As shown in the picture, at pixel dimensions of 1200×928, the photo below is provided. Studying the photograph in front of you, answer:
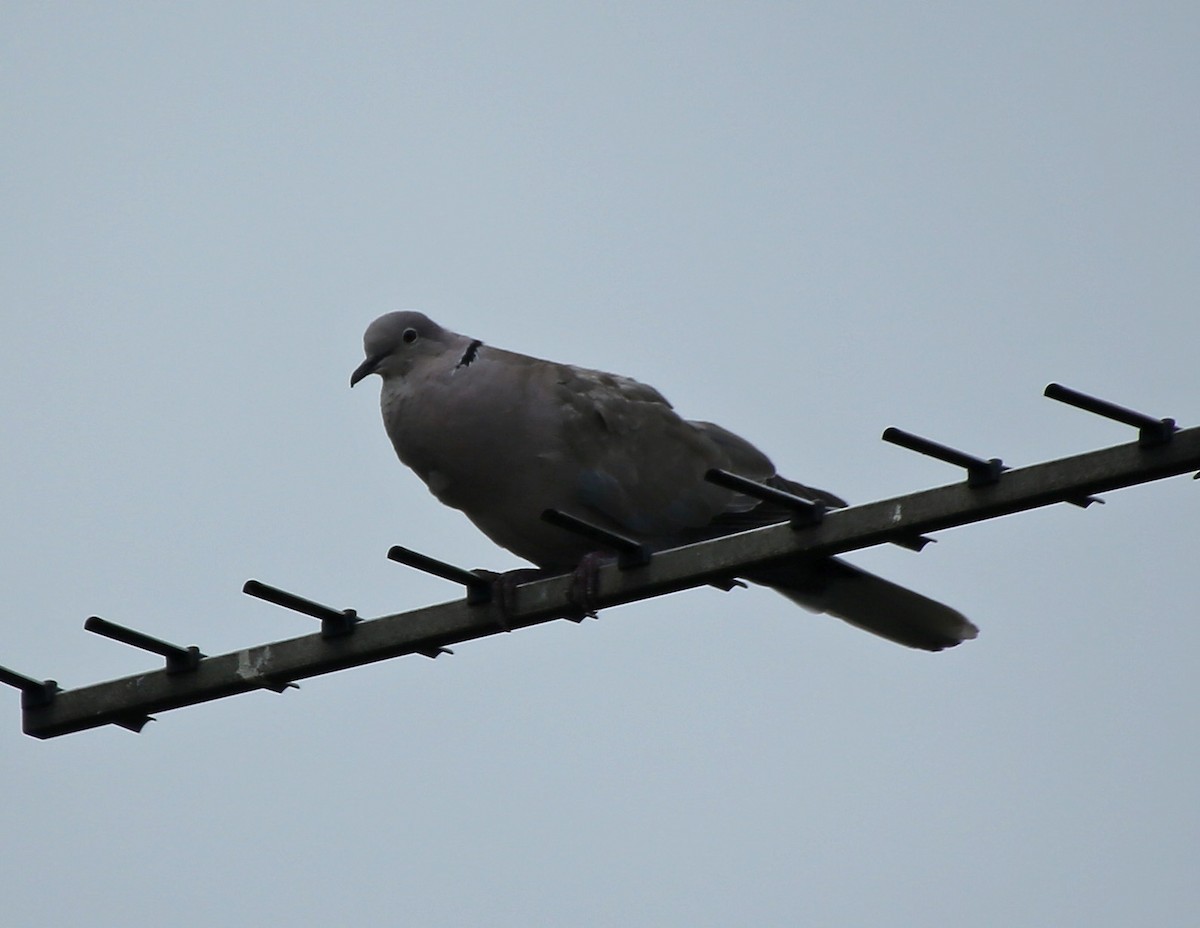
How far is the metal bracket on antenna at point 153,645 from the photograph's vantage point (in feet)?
14.7

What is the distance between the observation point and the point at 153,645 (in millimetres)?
4520

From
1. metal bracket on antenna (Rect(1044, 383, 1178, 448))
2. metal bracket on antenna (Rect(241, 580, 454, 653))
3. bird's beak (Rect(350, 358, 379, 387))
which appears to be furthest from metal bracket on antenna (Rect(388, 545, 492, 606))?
bird's beak (Rect(350, 358, 379, 387))

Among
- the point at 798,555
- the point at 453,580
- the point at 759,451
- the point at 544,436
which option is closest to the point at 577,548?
the point at 544,436

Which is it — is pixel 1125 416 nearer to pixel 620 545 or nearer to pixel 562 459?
pixel 620 545

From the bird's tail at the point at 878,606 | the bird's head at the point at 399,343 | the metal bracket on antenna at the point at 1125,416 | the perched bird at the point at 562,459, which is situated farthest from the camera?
the bird's head at the point at 399,343

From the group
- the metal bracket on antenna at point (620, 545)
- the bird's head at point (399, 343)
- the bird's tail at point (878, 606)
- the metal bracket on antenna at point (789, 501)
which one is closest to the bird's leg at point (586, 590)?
the metal bracket on antenna at point (620, 545)

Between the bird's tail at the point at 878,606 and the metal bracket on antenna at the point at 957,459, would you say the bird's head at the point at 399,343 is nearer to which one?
the bird's tail at the point at 878,606

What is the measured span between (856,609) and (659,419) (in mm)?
1148

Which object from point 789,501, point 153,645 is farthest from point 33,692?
point 789,501

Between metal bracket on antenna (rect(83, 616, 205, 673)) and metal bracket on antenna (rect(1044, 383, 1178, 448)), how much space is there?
6.83 feet

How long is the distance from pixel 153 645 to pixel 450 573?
73 cm

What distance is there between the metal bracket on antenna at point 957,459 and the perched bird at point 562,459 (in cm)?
196

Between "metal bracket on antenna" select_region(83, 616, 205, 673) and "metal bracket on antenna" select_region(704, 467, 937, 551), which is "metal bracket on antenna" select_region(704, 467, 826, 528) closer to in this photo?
"metal bracket on antenna" select_region(704, 467, 937, 551)

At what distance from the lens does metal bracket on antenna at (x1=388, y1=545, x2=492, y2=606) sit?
4301 mm
